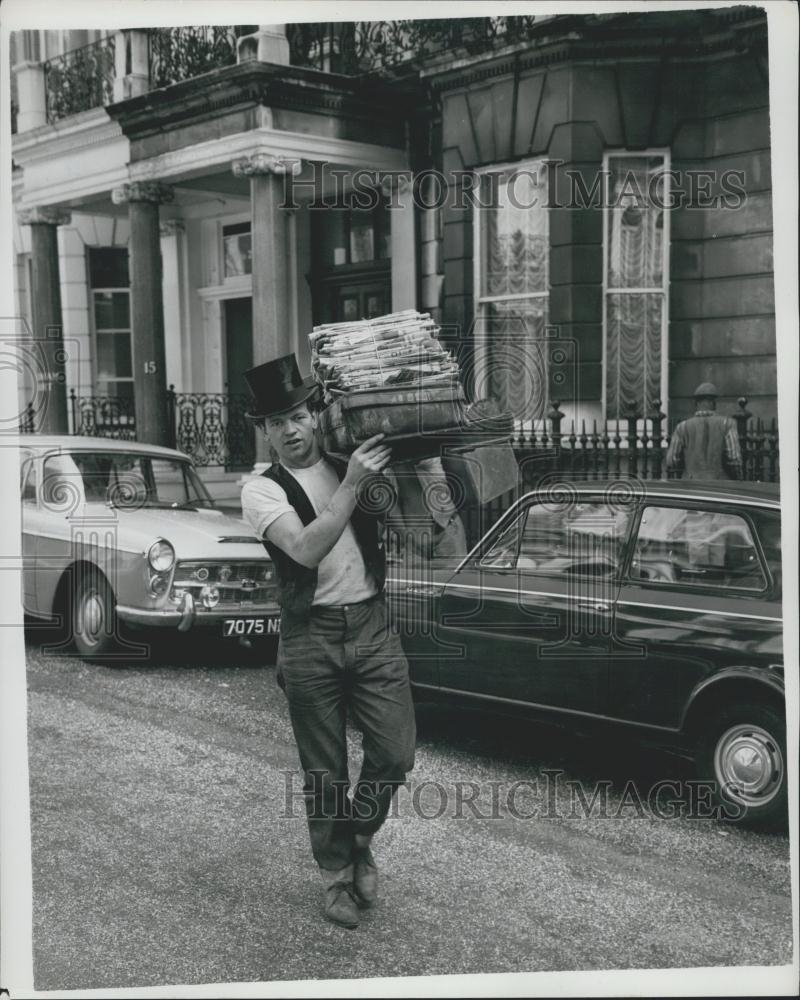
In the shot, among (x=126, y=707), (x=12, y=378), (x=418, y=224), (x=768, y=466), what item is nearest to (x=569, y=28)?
(x=418, y=224)

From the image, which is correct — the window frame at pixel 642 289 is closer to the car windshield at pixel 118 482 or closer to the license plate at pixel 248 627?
the car windshield at pixel 118 482

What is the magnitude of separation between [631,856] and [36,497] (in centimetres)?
601

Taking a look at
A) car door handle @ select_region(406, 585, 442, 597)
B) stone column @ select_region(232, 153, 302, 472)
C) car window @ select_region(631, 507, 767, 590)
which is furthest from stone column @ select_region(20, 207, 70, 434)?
car window @ select_region(631, 507, 767, 590)

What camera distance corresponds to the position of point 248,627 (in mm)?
8000

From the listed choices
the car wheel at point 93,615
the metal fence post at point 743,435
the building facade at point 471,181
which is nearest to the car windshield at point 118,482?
the car wheel at point 93,615

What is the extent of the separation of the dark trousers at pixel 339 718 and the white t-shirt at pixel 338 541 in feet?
0.21

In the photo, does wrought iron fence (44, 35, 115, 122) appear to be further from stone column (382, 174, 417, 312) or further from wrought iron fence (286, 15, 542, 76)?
stone column (382, 174, 417, 312)

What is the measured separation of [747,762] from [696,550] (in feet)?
3.34

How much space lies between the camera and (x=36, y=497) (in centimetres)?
887

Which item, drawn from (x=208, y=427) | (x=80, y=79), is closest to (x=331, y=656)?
(x=208, y=427)

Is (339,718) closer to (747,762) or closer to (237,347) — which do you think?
(747,762)

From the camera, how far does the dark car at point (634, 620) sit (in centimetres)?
486

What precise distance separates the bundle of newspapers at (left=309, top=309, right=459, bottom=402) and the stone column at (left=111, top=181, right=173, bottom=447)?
1024 cm

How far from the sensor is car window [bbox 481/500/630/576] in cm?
549
